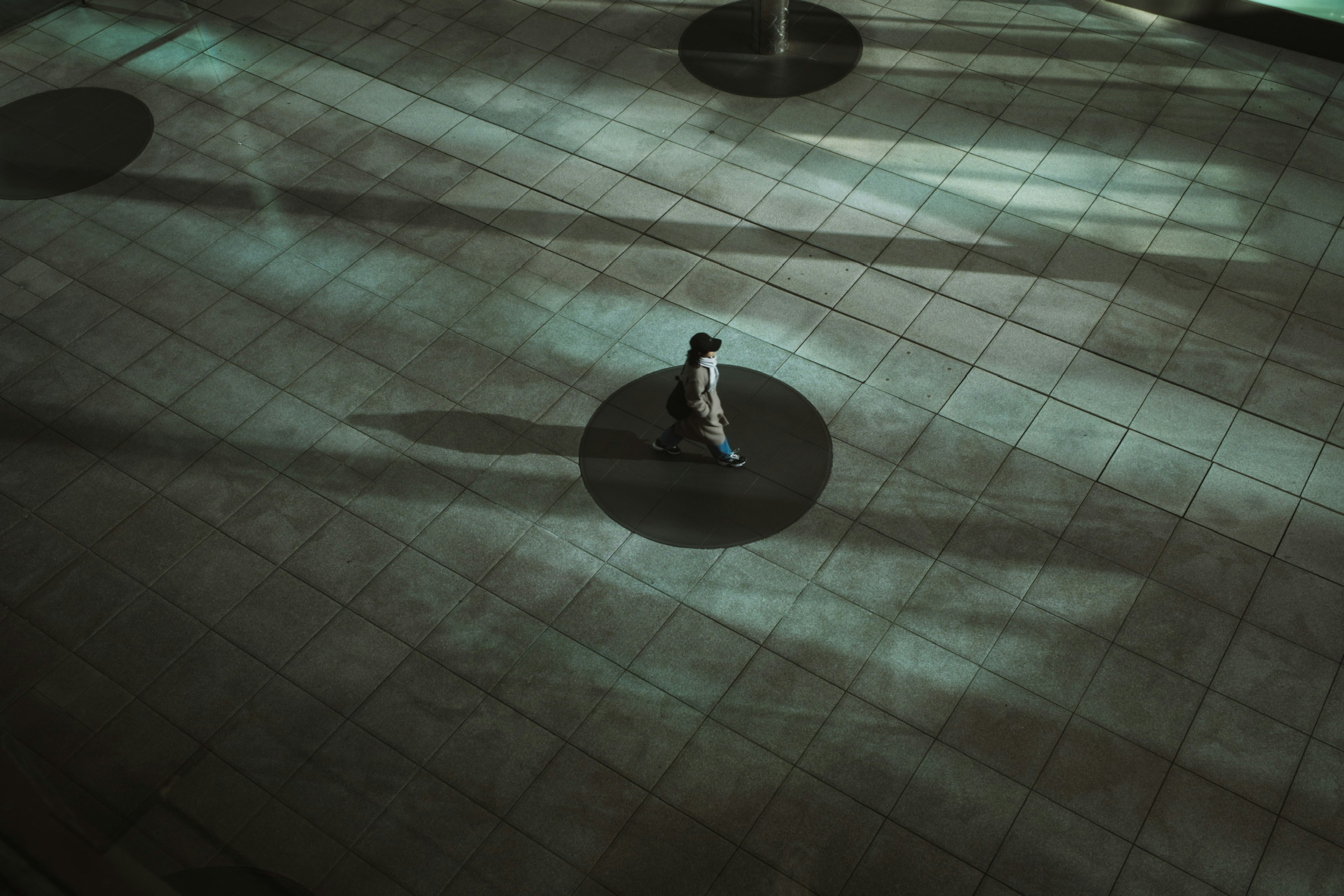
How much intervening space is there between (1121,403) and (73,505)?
834 centimetres

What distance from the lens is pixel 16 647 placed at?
749 cm

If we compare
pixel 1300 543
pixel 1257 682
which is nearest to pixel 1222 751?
pixel 1257 682

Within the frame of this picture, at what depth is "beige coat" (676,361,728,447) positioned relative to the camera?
24.1 ft

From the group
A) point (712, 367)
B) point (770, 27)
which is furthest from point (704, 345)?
point (770, 27)

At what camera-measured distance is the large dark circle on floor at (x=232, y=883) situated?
250 inches

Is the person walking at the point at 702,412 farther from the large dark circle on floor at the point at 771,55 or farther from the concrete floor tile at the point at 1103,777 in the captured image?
the large dark circle on floor at the point at 771,55

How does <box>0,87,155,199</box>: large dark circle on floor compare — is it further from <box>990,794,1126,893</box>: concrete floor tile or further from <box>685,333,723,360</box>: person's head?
<box>990,794,1126,893</box>: concrete floor tile

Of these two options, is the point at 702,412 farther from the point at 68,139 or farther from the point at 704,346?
the point at 68,139

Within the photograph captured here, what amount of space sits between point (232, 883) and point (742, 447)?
458cm

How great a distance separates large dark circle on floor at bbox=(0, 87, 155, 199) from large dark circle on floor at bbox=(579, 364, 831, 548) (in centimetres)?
642

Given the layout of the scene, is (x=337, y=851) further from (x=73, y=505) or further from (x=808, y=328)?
(x=808, y=328)

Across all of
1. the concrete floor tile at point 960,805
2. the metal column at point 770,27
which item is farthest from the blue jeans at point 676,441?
the metal column at point 770,27

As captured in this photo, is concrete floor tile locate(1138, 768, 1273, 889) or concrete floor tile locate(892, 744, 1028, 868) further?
concrete floor tile locate(892, 744, 1028, 868)

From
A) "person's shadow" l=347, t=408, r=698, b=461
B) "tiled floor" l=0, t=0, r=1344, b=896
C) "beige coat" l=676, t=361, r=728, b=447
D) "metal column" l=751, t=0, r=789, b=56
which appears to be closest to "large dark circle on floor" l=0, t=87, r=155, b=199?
"tiled floor" l=0, t=0, r=1344, b=896
